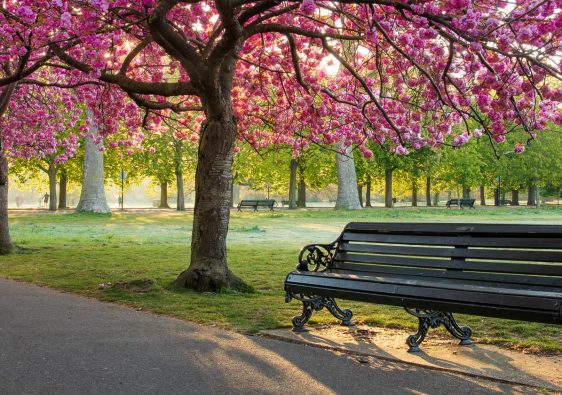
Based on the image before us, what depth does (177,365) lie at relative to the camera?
18.4 feet

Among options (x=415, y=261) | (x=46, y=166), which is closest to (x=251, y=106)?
(x=415, y=261)

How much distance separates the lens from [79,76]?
1277cm

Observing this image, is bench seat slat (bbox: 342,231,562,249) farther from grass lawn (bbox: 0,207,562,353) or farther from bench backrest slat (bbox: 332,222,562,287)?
grass lawn (bbox: 0,207,562,353)

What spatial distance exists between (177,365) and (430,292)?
7.20 feet

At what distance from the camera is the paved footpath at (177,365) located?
195 inches

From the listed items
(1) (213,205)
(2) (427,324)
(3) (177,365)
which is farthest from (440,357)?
(1) (213,205)

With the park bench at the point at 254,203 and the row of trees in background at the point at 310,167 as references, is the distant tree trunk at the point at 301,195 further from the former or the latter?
the park bench at the point at 254,203

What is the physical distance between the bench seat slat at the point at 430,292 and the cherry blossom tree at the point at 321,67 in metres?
2.69

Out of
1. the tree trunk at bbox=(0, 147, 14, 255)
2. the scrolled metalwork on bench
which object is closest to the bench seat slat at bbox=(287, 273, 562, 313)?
the scrolled metalwork on bench

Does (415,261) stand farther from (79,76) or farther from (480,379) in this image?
(79,76)

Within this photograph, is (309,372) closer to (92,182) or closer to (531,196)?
(92,182)

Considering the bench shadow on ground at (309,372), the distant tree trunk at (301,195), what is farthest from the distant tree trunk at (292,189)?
the bench shadow on ground at (309,372)

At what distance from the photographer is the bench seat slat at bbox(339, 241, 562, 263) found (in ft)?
19.6

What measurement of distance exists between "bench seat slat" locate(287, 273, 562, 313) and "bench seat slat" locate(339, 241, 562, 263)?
2.50 ft
